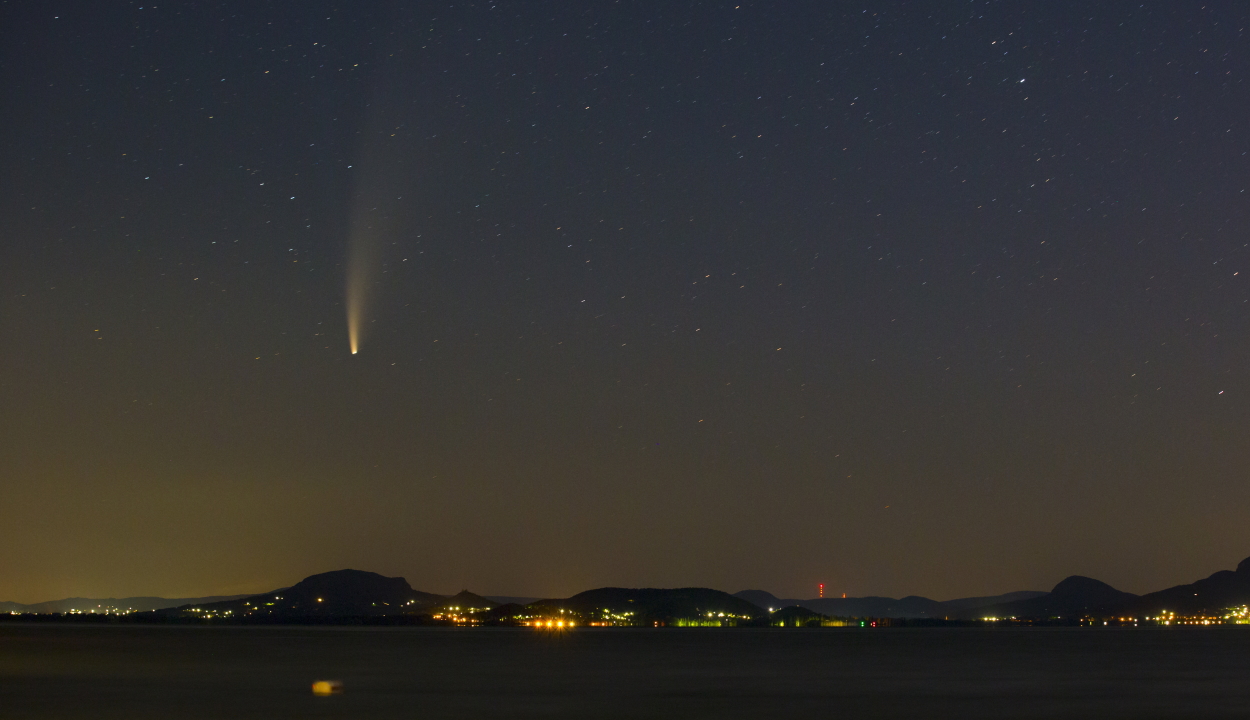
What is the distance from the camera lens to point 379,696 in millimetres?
55875

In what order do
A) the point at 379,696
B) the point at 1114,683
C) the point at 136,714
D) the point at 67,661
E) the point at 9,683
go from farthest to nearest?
the point at 67,661 < the point at 1114,683 < the point at 9,683 < the point at 379,696 < the point at 136,714

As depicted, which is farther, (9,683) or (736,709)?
(9,683)

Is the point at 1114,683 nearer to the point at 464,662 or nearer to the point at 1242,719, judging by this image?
the point at 1242,719

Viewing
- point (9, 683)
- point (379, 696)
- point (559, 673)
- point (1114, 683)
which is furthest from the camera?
point (559, 673)

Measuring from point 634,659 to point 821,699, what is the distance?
51526mm

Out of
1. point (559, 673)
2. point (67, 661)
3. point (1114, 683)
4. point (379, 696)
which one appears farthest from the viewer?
point (67, 661)

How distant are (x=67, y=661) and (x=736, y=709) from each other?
66.5 metres

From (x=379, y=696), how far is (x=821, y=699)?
2086 centimetres

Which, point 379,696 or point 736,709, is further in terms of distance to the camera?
point 379,696

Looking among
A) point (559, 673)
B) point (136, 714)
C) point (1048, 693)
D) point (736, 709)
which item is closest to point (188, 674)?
point (559, 673)

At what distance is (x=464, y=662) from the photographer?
99062 mm

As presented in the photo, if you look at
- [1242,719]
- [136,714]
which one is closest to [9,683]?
[136,714]

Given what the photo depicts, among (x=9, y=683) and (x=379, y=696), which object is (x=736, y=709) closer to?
(x=379, y=696)

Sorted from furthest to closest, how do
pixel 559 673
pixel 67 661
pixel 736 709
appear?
pixel 67 661 < pixel 559 673 < pixel 736 709
